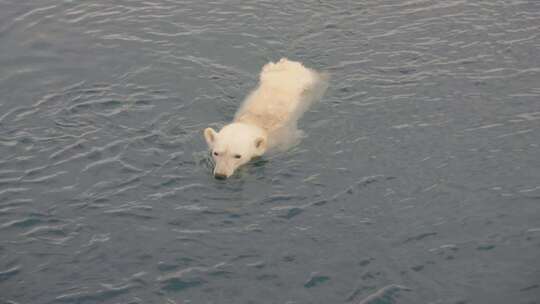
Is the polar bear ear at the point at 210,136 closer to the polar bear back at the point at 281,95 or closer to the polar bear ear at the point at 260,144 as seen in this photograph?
the polar bear ear at the point at 260,144

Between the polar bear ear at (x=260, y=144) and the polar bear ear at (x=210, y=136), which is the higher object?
the polar bear ear at (x=210, y=136)

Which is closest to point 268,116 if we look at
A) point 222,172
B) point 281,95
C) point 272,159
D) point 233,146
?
point 281,95

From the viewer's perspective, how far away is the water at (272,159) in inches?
390

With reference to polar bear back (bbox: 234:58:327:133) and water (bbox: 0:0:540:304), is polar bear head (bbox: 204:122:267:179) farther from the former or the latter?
polar bear back (bbox: 234:58:327:133)

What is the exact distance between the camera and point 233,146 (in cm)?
1228

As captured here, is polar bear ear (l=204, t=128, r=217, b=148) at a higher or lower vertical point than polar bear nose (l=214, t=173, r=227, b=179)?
higher

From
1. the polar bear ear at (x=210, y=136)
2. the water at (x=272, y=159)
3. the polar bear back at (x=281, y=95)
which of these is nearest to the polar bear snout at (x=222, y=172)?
the water at (x=272, y=159)

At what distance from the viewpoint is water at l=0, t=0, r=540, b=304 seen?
9906 mm

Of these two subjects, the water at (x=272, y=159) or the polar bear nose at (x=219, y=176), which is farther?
the polar bear nose at (x=219, y=176)

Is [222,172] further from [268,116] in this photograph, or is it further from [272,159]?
[268,116]

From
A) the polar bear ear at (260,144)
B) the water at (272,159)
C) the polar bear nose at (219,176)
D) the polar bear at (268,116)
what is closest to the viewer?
the water at (272,159)

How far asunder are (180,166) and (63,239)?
2.43m

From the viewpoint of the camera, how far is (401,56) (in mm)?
15312

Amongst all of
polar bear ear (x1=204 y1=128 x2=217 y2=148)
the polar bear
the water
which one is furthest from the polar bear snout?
polar bear ear (x1=204 y1=128 x2=217 y2=148)
